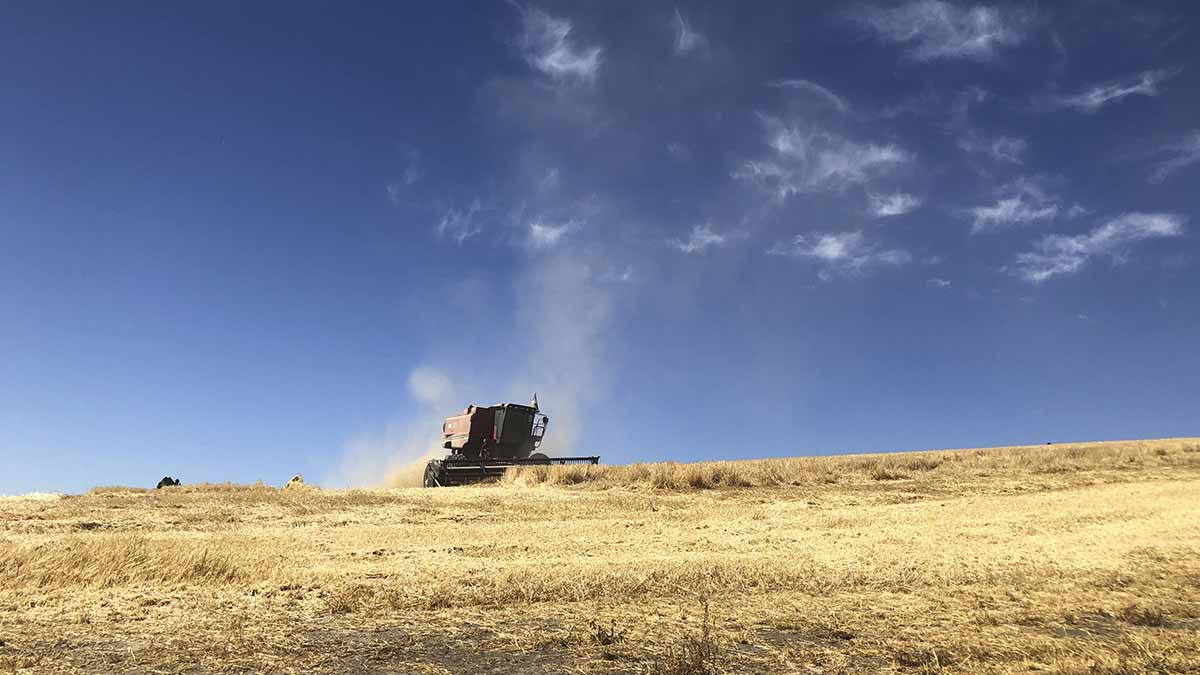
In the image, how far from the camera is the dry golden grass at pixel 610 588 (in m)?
6.63

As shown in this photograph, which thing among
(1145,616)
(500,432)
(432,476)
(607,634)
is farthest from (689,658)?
(500,432)

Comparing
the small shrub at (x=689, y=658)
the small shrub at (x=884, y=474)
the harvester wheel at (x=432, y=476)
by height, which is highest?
the small shrub at (x=884, y=474)

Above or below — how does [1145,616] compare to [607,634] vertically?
above

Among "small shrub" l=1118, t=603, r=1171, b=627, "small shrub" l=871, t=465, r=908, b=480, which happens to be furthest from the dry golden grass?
"small shrub" l=871, t=465, r=908, b=480

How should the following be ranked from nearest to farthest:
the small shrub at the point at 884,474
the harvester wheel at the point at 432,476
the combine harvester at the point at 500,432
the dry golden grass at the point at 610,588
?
the dry golden grass at the point at 610,588 → the small shrub at the point at 884,474 → the harvester wheel at the point at 432,476 → the combine harvester at the point at 500,432

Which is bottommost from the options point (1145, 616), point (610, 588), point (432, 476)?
point (610, 588)

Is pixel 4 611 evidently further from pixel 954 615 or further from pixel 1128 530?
pixel 1128 530

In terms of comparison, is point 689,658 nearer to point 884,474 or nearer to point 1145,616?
point 1145,616

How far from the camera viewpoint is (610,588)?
953 centimetres

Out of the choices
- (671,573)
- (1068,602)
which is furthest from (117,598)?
(1068,602)

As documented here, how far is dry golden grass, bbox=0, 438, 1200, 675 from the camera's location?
6.63 meters

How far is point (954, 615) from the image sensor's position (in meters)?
8.25

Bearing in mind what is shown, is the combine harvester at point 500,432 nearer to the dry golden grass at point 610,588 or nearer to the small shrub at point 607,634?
the dry golden grass at point 610,588

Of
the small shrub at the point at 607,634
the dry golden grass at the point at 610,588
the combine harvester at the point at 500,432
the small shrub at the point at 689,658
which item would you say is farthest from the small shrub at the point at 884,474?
the small shrub at the point at 689,658
